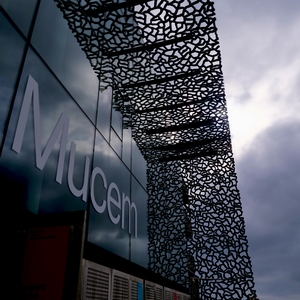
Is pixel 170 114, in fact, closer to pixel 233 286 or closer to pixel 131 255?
pixel 131 255

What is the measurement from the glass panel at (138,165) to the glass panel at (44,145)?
126 inches

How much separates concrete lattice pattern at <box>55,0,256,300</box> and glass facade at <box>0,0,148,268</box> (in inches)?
19.7

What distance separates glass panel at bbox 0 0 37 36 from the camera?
3166 millimetres

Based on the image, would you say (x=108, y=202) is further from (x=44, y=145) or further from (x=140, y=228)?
(x=140, y=228)

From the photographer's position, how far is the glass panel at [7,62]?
290 centimetres

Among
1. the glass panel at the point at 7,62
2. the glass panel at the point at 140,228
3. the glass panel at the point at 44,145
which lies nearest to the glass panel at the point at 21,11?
the glass panel at the point at 7,62

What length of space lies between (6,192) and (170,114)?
5.47 metres

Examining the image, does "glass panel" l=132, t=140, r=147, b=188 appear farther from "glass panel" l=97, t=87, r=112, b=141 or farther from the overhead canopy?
"glass panel" l=97, t=87, r=112, b=141

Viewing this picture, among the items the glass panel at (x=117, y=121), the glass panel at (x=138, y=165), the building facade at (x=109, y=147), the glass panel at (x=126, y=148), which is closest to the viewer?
the building facade at (x=109, y=147)

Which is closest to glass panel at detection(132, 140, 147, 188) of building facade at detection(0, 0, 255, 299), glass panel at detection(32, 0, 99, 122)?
building facade at detection(0, 0, 255, 299)

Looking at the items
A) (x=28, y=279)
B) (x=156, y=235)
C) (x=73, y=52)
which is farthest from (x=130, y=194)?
(x=28, y=279)

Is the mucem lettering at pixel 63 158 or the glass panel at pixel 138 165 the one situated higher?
the glass panel at pixel 138 165

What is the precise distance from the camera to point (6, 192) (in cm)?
283

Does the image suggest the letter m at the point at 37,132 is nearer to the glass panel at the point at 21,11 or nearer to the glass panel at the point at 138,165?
the glass panel at the point at 21,11
